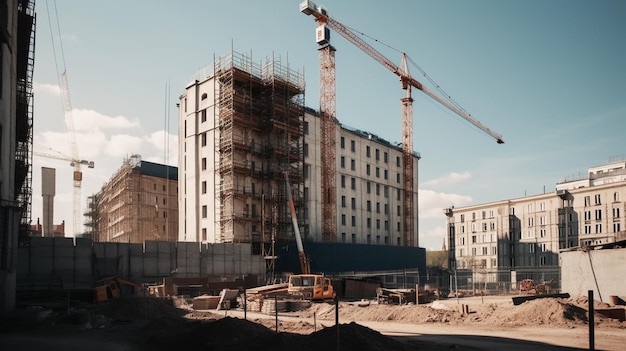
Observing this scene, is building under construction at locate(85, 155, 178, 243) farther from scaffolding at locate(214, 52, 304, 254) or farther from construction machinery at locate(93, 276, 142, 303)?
construction machinery at locate(93, 276, 142, 303)

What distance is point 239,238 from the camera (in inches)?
2391

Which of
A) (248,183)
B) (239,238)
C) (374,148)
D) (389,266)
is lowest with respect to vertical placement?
(389,266)

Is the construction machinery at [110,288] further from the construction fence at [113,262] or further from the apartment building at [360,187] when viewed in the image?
the apartment building at [360,187]

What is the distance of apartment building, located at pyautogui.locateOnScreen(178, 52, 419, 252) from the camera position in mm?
61344

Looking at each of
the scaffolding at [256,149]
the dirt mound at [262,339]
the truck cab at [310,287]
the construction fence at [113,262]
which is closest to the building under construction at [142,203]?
the scaffolding at [256,149]

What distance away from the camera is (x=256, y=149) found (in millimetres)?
64875

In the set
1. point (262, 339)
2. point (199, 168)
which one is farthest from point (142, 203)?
point (262, 339)

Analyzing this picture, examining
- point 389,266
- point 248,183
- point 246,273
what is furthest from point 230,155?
point 389,266

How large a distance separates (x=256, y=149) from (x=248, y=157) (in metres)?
1.89

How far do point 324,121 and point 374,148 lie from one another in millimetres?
13139

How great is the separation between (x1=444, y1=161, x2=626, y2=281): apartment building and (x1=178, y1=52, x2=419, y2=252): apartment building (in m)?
37.6

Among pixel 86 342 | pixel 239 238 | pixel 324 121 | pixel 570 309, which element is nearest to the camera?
pixel 86 342

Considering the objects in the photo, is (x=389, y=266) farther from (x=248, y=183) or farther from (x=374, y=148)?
(x=248, y=183)

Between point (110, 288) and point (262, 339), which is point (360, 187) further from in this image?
point (262, 339)
